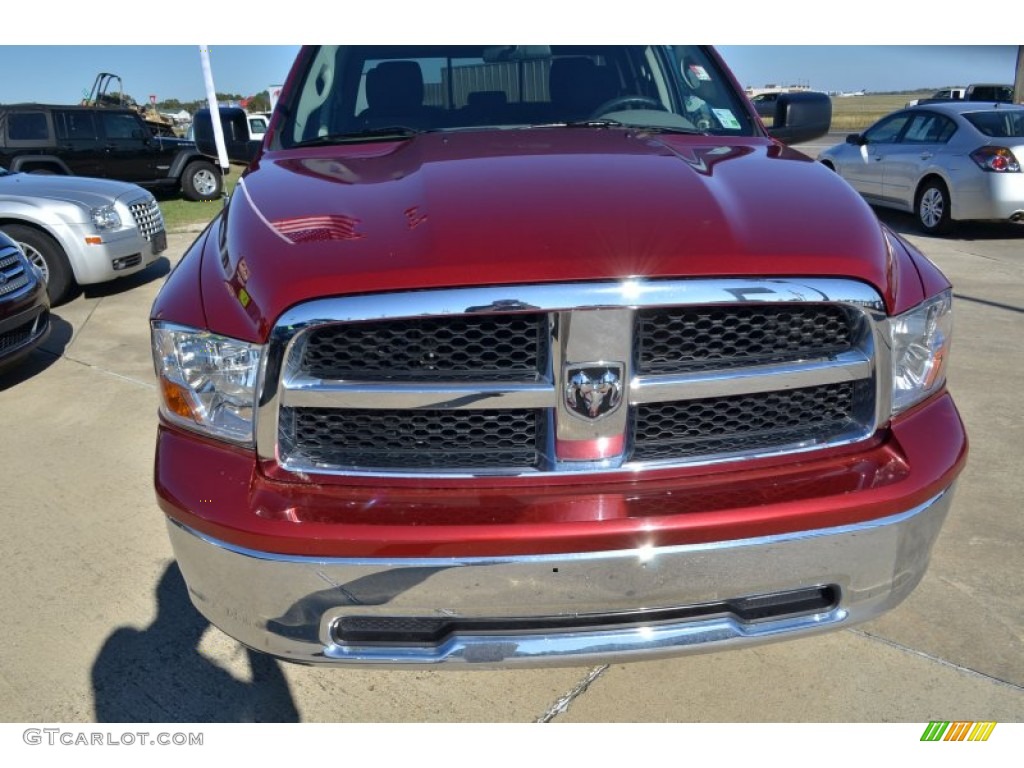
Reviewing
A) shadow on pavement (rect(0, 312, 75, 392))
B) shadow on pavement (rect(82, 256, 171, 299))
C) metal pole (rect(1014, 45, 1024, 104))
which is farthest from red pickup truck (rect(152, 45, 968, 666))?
metal pole (rect(1014, 45, 1024, 104))

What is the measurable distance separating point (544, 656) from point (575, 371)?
0.63 meters

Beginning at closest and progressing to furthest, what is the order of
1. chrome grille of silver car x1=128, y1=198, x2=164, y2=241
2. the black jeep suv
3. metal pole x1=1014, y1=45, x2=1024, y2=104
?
1. chrome grille of silver car x1=128, y1=198, x2=164, y2=241
2. the black jeep suv
3. metal pole x1=1014, y1=45, x2=1024, y2=104

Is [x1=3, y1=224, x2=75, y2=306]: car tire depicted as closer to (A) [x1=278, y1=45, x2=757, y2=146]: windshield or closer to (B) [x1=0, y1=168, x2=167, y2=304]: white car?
(B) [x1=0, y1=168, x2=167, y2=304]: white car

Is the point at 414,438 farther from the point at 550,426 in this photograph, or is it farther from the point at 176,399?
the point at 176,399

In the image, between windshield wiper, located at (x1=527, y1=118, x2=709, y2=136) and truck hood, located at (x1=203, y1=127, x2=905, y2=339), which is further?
windshield wiper, located at (x1=527, y1=118, x2=709, y2=136)

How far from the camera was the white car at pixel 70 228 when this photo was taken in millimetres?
6961

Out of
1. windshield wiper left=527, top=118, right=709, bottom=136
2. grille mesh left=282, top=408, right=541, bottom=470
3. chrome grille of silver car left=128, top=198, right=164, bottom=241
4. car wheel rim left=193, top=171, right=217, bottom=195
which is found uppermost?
windshield wiper left=527, top=118, right=709, bottom=136

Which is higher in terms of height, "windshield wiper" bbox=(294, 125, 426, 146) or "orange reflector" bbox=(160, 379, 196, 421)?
"windshield wiper" bbox=(294, 125, 426, 146)

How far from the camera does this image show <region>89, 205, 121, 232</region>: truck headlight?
23.5 ft

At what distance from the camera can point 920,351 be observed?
197 centimetres
